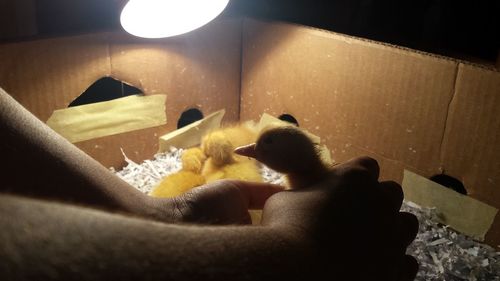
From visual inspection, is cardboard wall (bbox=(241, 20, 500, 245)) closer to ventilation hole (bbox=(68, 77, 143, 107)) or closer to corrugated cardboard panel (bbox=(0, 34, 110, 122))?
ventilation hole (bbox=(68, 77, 143, 107))

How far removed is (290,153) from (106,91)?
828 mm

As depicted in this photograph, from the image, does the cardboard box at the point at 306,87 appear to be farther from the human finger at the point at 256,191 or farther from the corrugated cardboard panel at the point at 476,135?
the human finger at the point at 256,191

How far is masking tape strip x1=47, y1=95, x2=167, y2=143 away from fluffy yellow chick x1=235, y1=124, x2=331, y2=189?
23.3 inches

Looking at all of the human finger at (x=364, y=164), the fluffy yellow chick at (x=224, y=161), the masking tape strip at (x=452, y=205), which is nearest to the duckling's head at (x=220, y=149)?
the fluffy yellow chick at (x=224, y=161)

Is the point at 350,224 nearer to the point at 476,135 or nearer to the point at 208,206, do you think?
the point at 208,206

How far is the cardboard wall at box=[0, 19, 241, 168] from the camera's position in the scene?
1161 millimetres

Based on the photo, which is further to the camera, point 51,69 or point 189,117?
point 189,117

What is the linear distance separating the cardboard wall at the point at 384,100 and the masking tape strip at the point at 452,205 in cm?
2

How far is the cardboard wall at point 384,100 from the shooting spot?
3.46ft

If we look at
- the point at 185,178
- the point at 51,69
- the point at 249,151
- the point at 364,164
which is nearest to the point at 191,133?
the point at 185,178

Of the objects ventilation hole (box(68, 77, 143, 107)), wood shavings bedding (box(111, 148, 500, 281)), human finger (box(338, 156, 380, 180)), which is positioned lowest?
wood shavings bedding (box(111, 148, 500, 281))

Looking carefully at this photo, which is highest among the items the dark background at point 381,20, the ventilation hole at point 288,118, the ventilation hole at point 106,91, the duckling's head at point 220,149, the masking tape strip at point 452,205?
the dark background at point 381,20

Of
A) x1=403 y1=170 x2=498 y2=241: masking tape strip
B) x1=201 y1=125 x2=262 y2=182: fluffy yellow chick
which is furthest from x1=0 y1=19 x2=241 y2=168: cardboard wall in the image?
x1=403 y1=170 x2=498 y2=241: masking tape strip

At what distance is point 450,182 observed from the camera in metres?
1.24
